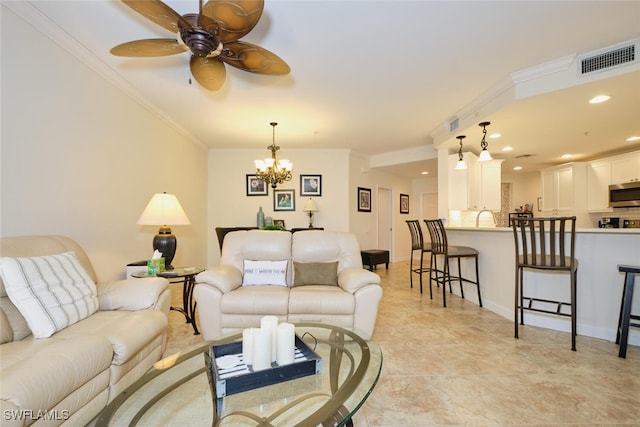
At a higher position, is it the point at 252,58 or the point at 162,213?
the point at 252,58

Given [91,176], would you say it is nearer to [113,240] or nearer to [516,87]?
[113,240]

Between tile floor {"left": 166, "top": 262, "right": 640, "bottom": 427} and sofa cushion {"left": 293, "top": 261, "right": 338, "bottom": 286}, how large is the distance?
0.68m

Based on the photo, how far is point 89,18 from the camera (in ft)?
6.70

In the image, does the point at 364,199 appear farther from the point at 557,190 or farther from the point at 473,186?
the point at 557,190

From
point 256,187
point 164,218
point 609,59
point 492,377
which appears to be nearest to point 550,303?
point 492,377

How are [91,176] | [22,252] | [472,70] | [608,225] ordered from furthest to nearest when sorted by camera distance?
[608,225]
[472,70]
[91,176]
[22,252]

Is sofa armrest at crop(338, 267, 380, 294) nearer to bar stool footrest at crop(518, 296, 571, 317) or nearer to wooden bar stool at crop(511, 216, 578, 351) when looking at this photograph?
wooden bar stool at crop(511, 216, 578, 351)

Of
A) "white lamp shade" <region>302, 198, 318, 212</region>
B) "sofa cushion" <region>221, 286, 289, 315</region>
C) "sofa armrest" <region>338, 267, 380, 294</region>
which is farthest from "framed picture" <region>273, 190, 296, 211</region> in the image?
"sofa cushion" <region>221, 286, 289, 315</region>

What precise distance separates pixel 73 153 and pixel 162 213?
83cm

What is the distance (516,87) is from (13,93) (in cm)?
414

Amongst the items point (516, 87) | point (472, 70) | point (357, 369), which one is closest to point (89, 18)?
point (357, 369)

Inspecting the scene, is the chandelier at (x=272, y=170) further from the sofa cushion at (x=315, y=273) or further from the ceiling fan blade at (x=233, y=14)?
the ceiling fan blade at (x=233, y=14)

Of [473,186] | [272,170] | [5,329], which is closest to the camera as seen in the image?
[5,329]

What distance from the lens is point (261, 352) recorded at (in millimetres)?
1175
